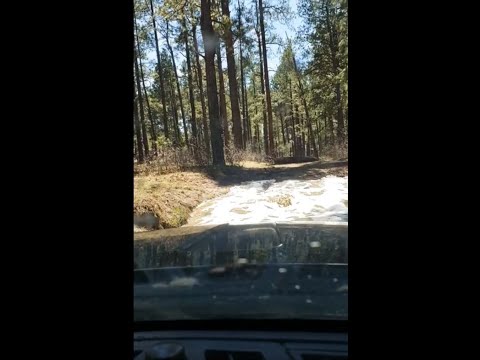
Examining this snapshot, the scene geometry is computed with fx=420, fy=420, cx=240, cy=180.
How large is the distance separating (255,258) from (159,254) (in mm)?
837

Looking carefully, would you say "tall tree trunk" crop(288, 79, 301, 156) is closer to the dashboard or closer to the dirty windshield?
the dirty windshield

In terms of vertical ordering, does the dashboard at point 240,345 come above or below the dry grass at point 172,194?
below

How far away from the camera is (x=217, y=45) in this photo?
1752 cm

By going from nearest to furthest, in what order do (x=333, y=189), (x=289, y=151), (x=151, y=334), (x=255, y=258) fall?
(x=151, y=334)
(x=255, y=258)
(x=333, y=189)
(x=289, y=151)

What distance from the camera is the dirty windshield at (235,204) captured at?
262 cm

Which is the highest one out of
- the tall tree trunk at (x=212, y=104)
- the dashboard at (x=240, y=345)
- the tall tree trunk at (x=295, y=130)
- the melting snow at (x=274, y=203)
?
the tall tree trunk at (x=295, y=130)

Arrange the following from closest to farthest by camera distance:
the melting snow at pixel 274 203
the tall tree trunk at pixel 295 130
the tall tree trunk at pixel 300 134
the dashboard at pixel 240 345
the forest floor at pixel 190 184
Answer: the dashboard at pixel 240 345 < the melting snow at pixel 274 203 < the forest floor at pixel 190 184 < the tall tree trunk at pixel 295 130 < the tall tree trunk at pixel 300 134

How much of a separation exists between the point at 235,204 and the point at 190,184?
2100 millimetres

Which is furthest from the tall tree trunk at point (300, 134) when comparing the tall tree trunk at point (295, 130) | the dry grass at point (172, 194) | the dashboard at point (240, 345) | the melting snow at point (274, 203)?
the dashboard at point (240, 345)

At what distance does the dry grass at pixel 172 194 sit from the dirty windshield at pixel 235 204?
0.04 m

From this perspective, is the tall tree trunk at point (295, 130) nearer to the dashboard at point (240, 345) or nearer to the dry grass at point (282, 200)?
the dry grass at point (282, 200)

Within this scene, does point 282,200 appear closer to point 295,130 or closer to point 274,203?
point 274,203
